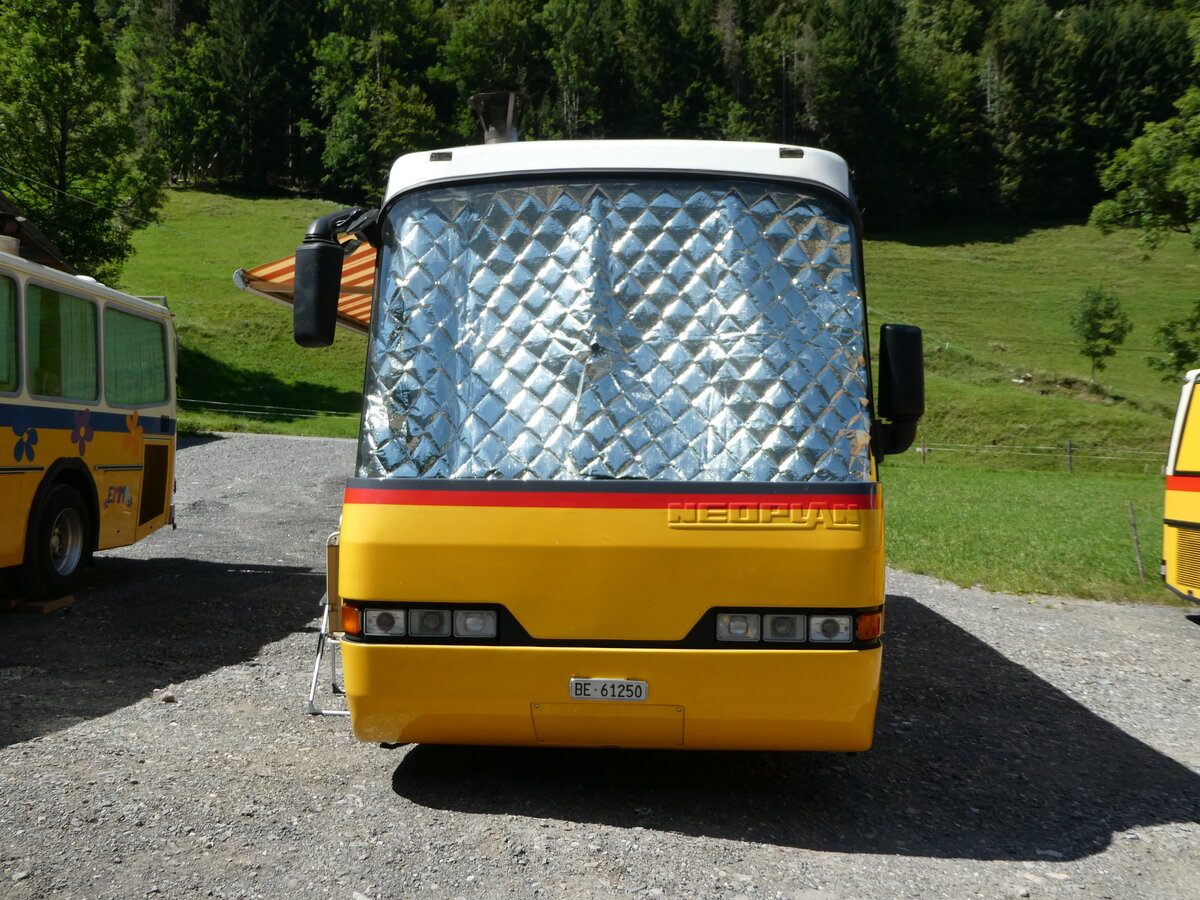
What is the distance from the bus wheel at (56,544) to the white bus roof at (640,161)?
19.1ft

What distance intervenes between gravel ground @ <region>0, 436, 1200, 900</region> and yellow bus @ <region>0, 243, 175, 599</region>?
1072 millimetres

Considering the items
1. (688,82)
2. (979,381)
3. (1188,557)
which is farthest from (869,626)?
(688,82)

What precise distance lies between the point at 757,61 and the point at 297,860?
110 metres

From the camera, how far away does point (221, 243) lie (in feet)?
217

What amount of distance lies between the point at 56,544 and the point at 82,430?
3.35 ft

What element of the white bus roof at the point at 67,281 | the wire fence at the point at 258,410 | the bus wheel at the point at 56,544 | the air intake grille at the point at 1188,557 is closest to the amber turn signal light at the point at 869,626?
the bus wheel at the point at 56,544

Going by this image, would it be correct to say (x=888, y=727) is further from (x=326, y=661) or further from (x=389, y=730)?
(x=326, y=661)

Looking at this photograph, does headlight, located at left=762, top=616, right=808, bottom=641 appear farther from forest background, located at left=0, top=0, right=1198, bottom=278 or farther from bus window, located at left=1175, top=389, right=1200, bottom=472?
forest background, located at left=0, top=0, right=1198, bottom=278

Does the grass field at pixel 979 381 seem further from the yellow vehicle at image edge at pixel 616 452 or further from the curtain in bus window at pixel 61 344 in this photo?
the curtain in bus window at pixel 61 344

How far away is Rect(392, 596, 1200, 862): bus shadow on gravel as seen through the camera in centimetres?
487

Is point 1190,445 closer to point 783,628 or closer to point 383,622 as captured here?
point 783,628

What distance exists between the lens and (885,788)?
18.0 ft

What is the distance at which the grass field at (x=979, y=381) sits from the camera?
17.4m

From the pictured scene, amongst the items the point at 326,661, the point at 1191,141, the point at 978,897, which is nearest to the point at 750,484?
the point at 978,897
